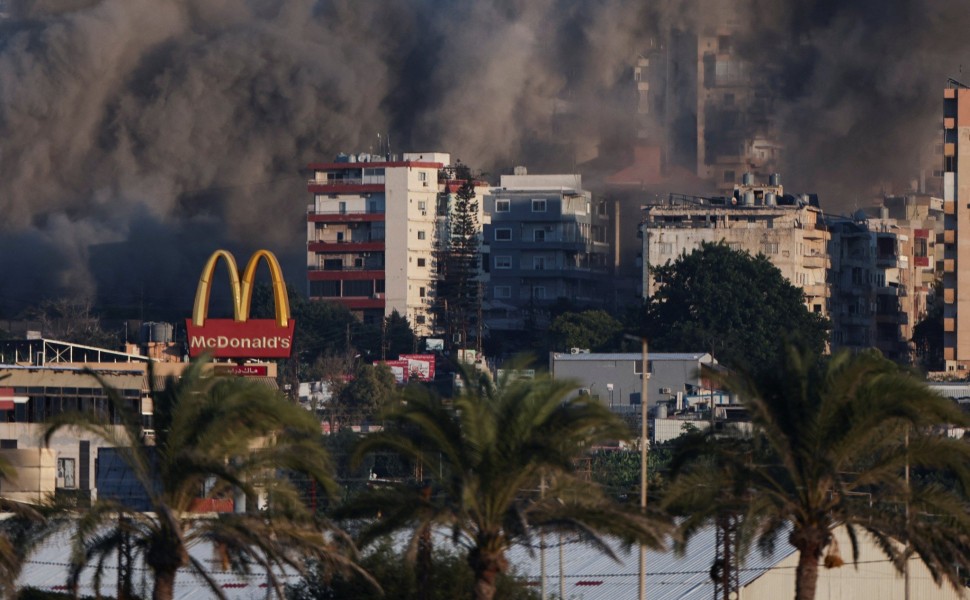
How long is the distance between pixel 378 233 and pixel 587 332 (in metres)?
18.0

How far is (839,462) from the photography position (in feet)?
98.6

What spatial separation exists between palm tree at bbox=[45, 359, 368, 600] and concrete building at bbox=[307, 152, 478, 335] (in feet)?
302

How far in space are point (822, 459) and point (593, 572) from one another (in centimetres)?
1179

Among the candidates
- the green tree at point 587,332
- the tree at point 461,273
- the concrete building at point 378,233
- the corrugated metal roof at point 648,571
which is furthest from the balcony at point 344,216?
the corrugated metal roof at point 648,571

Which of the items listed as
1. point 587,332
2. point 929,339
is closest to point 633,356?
point 587,332

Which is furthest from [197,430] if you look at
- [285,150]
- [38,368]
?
[285,150]

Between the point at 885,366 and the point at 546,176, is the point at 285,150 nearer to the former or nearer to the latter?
the point at 546,176

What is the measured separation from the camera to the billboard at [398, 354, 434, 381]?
355ft

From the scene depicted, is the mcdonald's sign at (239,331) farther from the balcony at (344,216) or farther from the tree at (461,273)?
the balcony at (344,216)

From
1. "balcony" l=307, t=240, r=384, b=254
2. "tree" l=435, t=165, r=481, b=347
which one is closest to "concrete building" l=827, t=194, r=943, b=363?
"tree" l=435, t=165, r=481, b=347

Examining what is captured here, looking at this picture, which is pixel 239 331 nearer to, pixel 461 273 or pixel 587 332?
pixel 587 332

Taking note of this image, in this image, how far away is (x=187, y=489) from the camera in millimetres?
29828

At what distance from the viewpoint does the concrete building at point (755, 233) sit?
11631 centimetres

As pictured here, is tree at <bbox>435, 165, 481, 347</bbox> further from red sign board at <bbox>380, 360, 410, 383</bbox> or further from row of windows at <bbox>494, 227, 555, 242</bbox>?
red sign board at <bbox>380, 360, 410, 383</bbox>
